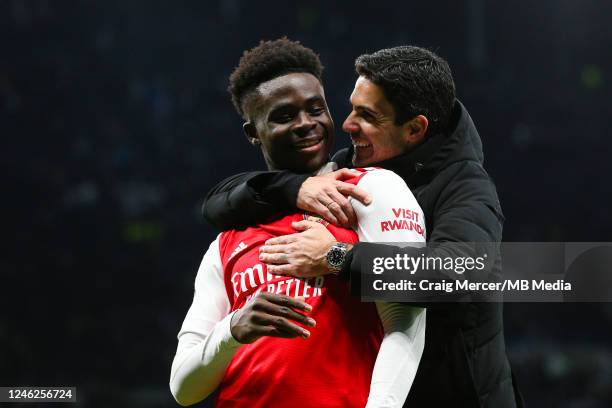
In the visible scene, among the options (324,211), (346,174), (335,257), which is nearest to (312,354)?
(335,257)

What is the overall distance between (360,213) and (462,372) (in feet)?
1.61

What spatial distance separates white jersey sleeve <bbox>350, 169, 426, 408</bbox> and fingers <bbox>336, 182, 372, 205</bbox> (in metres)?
0.01

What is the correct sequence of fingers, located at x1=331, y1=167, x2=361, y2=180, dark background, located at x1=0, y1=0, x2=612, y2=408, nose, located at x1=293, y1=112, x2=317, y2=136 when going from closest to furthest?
fingers, located at x1=331, y1=167, x2=361, y2=180
nose, located at x1=293, y1=112, x2=317, y2=136
dark background, located at x1=0, y1=0, x2=612, y2=408

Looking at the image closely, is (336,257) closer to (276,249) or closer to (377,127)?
(276,249)

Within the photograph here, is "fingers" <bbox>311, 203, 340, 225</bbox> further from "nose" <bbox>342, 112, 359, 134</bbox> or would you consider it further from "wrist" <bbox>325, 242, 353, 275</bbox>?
"nose" <bbox>342, 112, 359, 134</bbox>

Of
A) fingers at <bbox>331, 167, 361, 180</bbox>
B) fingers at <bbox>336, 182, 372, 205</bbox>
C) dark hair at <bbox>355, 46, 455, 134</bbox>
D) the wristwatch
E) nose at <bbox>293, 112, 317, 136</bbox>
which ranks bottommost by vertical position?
the wristwatch

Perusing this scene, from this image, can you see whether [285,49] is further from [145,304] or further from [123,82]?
[123,82]

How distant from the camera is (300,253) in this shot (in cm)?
179

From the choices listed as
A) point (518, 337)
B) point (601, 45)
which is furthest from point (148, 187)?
point (601, 45)

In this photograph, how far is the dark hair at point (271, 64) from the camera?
2.14 metres

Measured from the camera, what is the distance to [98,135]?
7875 millimetres

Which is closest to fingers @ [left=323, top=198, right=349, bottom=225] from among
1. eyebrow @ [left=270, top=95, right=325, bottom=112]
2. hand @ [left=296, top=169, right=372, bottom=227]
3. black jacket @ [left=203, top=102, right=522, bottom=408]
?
hand @ [left=296, top=169, right=372, bottom=227]

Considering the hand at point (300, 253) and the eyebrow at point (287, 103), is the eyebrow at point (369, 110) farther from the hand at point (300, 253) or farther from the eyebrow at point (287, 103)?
the hand at point (300, 253)

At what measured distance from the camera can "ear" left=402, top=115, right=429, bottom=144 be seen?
218 centimetres
